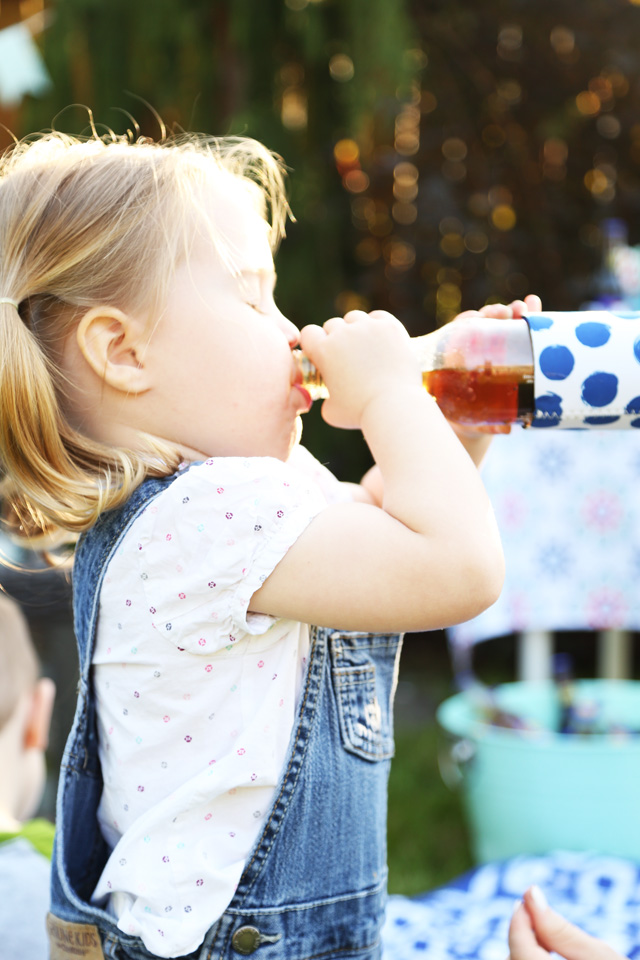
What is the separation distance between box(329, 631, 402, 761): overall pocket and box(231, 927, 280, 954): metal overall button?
21 cm

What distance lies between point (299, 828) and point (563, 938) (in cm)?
41

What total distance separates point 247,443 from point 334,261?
8.62ft

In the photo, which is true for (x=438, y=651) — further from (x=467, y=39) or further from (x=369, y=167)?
(x=467, y=39)

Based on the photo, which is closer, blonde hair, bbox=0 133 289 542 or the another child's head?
blonde hair, bbox=0 133 289 542

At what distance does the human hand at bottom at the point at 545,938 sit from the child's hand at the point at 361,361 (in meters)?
0.68

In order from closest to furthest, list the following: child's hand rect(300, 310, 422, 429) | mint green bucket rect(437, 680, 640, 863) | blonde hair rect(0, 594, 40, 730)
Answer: child's hand rect(300, 310, 422, 429) → blonde hair rect(0, 594, 40, 730) → mint green bucket rect(437, 680, 640, 863)

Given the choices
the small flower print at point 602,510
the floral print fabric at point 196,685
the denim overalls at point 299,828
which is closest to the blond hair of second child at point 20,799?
the denim overalls at point 299,828

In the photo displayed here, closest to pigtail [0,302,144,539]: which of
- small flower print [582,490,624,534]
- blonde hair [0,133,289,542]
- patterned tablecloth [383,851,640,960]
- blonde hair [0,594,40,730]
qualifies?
blonde hair [0,133,289,542]

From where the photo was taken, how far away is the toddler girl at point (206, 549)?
88cm

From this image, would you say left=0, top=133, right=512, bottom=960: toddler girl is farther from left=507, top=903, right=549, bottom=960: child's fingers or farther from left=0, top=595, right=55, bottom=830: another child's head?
left=0, top=595, right=55, bottom=830: another child's head

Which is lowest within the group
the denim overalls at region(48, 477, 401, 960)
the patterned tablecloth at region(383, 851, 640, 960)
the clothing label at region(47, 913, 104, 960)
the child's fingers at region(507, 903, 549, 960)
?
the patterned tablecloth at region(383, 851, 640, 960)

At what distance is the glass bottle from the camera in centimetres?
98

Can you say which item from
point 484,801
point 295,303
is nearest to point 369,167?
point 295,303

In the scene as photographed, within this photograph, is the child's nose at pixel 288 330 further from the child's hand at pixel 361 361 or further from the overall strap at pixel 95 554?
the overall strap at pixel 95 554
